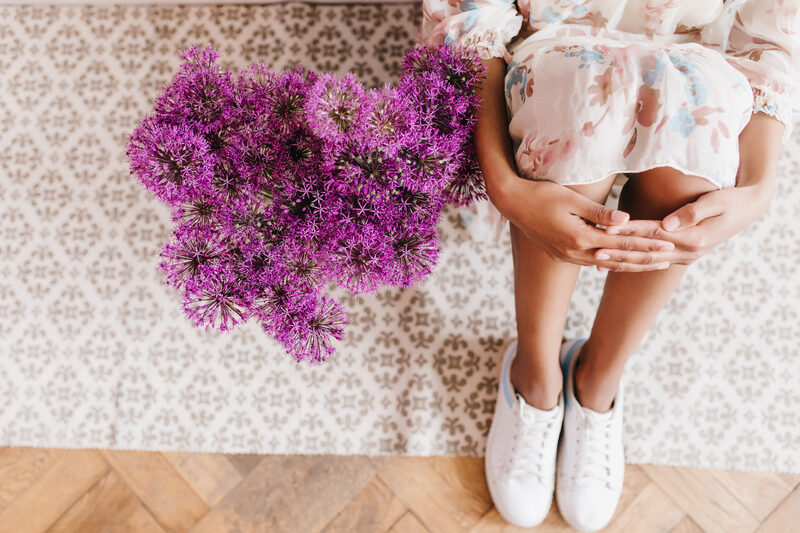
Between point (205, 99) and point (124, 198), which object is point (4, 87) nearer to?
point (124, 198)

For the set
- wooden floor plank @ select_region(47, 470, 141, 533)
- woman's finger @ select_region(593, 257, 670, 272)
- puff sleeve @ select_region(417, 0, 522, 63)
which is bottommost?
wooden floor plank @ select_region(47, 470, 141, 533)

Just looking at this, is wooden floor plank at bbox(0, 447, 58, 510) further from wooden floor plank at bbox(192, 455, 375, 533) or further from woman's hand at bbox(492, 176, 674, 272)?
woman's hand at bbox(492, 176, 674, 272)

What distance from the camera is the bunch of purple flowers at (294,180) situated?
1.56ft

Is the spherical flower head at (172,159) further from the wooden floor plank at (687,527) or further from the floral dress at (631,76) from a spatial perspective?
the wooden floor plank at (687,527)

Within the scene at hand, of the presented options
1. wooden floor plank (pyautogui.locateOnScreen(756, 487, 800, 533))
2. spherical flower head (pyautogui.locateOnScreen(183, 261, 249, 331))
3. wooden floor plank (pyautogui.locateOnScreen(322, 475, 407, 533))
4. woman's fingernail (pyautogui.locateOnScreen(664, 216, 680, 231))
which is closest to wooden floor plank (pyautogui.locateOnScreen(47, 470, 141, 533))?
wooden floor plank (pyautogui.locateOnScreen(322, 475, 407, 533))

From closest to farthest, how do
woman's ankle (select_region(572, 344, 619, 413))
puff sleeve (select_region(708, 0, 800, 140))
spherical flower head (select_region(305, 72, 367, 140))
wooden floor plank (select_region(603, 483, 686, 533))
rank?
spherical flower head (select_region(305, 72, 367, 140)), puff sleeve (select_region(708, 0, 800, 140)), woman's ankle (select_region(572, 344, 619, 413)), wooden floor plank (select_region(603, 483, 686, 533))

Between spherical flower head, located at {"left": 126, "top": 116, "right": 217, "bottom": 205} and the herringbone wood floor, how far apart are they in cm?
58

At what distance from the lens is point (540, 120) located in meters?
0.54

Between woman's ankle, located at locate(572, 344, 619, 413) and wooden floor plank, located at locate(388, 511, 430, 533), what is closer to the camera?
woman's ankle, located at locate(572, 344, 619, 413)

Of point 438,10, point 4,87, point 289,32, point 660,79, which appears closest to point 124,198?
point 4,87

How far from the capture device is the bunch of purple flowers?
48cm

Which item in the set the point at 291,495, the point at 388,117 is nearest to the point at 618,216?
the point at 388,117

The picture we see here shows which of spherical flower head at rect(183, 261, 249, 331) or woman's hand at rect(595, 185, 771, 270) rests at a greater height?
spherical flower head at rect(183, 261, 249, 331)

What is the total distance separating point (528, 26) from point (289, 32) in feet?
1.69
